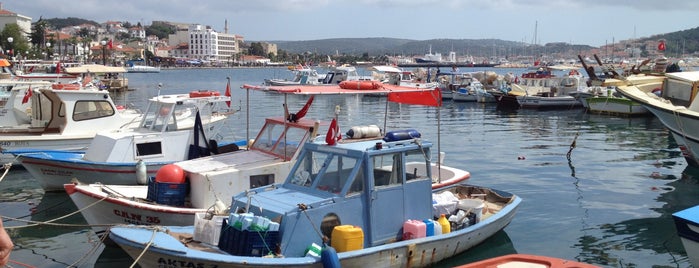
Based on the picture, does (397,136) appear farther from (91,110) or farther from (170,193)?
(91,110)

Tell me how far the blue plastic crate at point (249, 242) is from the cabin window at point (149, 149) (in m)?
8.29

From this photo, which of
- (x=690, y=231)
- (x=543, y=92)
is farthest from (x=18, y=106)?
(x=543, y=92)

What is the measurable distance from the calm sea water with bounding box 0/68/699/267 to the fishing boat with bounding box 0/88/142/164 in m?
1.16

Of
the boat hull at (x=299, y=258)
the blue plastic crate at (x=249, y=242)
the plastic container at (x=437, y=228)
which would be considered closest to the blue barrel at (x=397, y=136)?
the plastic container at (x=437, y=228)

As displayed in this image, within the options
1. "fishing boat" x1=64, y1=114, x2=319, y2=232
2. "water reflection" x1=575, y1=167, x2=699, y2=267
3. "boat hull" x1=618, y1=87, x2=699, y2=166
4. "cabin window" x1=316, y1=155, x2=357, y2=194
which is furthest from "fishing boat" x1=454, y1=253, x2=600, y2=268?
"boat hull" x1=618, y1=87, x2=699, y2=166

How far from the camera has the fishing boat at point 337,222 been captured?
32.2 feet

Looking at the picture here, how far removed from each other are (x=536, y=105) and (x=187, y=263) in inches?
1648

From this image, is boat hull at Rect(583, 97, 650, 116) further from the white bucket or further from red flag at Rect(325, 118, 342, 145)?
red flag at Rect(325, 118, 342, 145)

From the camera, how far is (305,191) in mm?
10984

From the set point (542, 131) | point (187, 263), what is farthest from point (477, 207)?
point (542, 131)

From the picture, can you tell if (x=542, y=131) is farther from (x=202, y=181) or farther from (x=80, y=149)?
(x=202, y=181)

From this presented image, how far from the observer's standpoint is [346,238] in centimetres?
1023

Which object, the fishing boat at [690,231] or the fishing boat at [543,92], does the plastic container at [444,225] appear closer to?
the fishing boat at [690,231]

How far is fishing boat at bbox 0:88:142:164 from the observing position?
2083 cm
